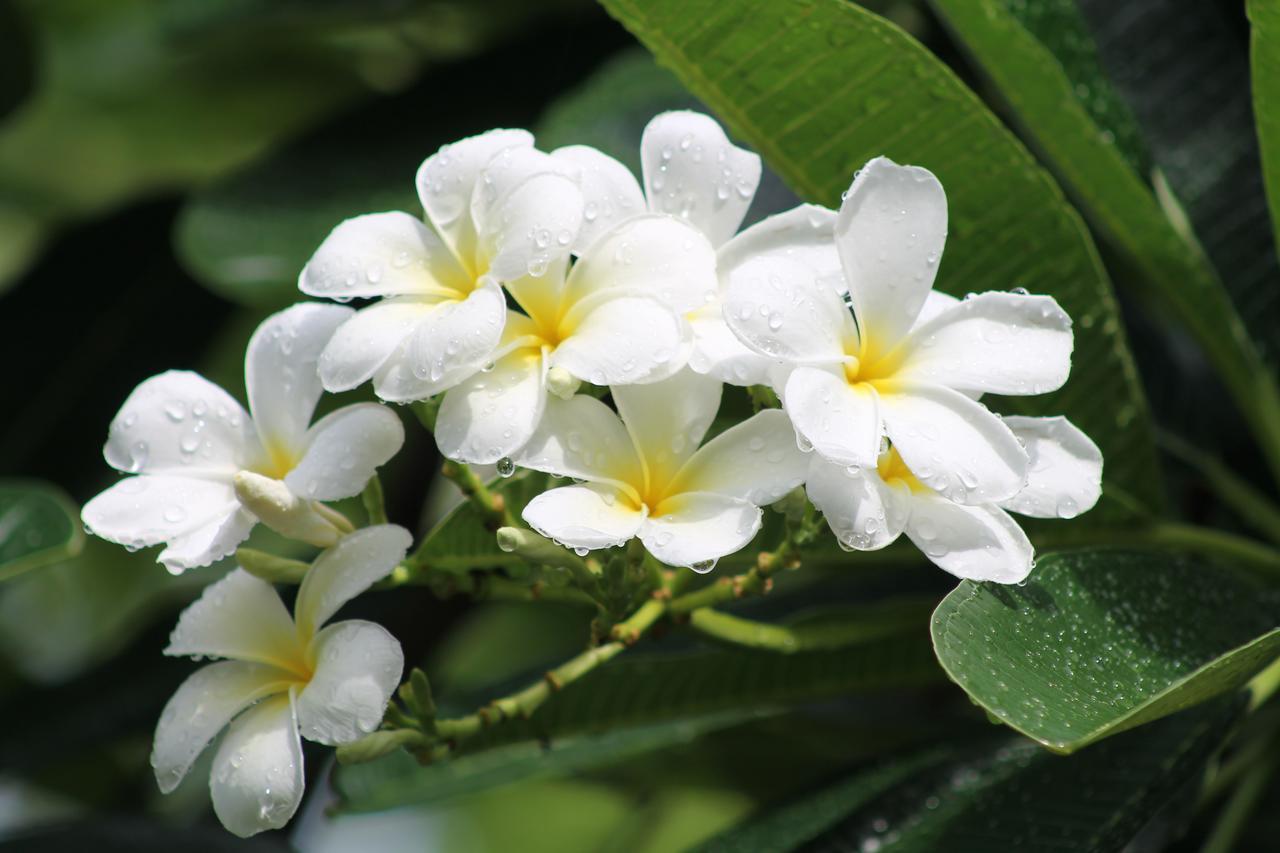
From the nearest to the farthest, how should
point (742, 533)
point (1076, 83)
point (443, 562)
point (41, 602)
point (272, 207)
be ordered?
point (742, 533) → point (443, 562) → point (1076, 83) → point (272, 207) → point (41, 602)

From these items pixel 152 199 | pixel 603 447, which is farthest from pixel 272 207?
pixel 603 447

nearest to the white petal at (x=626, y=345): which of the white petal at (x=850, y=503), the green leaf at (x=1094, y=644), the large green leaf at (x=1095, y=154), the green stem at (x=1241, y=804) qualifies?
the white petal at (x=850, y=503)

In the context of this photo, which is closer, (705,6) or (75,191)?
(705,6)

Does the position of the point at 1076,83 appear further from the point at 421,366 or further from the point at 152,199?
the point at 152,199

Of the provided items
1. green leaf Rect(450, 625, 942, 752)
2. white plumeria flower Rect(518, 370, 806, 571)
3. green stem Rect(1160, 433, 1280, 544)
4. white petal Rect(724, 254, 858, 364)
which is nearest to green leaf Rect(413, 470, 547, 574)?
white plumeria flower Rect(518, 370, 806, 571)

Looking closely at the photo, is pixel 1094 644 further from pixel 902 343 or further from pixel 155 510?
pixel 155 510

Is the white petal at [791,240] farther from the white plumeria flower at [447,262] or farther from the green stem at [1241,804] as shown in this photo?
the green stem at [1241,804]

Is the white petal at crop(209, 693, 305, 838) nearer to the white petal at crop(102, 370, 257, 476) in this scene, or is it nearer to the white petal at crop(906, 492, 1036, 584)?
the white petal at crop(102, 370, 257, 476)
